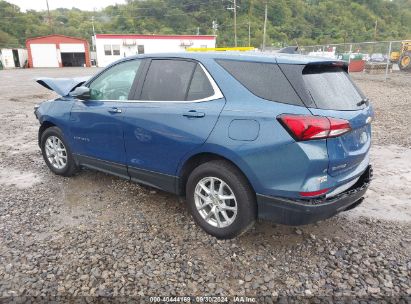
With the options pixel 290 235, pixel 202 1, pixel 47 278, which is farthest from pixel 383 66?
pixel 202 1

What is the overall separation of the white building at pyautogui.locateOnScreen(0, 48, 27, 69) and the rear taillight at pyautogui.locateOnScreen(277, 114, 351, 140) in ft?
180

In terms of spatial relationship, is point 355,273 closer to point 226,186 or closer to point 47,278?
point 226,186

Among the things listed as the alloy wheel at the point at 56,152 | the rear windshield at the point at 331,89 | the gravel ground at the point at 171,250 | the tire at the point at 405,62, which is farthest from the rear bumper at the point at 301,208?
the tire at the point at 405,62

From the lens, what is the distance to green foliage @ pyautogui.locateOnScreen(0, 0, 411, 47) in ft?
275

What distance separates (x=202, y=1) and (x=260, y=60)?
106m

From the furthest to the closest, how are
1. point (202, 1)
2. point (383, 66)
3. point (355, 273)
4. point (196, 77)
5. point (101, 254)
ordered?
point (202, 1) → point (383, 66) → point (196, 77) → point (101, 254) → point (355, 273)

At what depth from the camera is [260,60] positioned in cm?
297

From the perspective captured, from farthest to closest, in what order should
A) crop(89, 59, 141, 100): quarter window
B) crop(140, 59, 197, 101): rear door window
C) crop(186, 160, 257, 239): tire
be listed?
crop(89, 59, 141, 100): quarter window → crop(140, 59, 197, 101): rear door window → crop(186, 160, 257, 239): tire

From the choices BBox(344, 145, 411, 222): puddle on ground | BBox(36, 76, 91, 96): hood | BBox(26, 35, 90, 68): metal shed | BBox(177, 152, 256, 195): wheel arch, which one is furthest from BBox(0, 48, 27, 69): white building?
BBox(344, 145, 411, 222): puddle on ground

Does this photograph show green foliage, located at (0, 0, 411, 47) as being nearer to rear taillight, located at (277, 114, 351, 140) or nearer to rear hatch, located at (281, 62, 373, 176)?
rear hatch, located at (281, 62, 373, 176)

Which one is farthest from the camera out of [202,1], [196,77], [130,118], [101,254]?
[202,1]

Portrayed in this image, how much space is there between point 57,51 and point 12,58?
257 inches

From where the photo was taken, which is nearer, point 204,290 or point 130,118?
point 204,290

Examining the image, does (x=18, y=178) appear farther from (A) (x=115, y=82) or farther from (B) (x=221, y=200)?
(B) (x=221, y=200)
